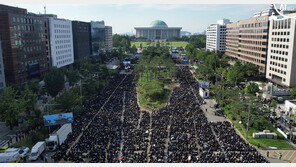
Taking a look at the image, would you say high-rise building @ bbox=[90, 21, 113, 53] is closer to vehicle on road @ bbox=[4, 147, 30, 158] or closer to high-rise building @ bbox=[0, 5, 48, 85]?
high-rise building @ bbox=[0, 5, 48, 85]

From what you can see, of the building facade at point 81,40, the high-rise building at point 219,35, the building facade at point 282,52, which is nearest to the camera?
the building facade at point 282,52

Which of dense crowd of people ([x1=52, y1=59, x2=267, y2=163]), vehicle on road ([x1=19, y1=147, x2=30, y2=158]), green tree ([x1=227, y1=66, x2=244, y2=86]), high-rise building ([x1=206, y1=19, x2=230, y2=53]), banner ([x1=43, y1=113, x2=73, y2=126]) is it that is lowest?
vehicle on road ([x1=19, y1=147, x2=30, y2=158])

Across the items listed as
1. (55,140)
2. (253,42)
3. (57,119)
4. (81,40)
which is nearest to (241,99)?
(57,119)

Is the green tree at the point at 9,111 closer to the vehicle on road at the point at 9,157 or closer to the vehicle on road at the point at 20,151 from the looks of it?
the vehicle on road at the point at 20,151

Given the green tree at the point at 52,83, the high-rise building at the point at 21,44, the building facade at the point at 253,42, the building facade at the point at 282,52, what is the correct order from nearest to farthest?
the green tree at the point at 52,83, the high-rise building at the point at 21,44, the building facade at the point at 282,52, the building facade at the point at 253,42

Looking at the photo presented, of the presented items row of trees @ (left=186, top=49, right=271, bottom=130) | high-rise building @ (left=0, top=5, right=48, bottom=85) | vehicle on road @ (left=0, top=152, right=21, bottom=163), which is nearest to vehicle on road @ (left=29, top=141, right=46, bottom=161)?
vehicle on road @ (left=0, top=152, right=21, bottom=163)

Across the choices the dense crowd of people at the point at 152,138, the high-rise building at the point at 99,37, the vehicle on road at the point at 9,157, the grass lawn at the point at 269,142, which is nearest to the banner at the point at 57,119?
the dense crowd of people at the point at 152,138
